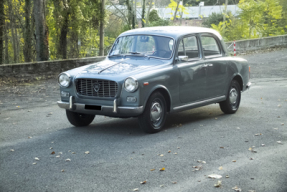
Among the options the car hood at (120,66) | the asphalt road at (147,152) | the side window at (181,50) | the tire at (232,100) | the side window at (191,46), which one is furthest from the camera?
the tire at (232,100)

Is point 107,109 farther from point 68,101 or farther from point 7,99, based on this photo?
point 7,99

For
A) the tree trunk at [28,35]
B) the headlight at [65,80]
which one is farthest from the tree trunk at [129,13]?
the headlight at [65,80]

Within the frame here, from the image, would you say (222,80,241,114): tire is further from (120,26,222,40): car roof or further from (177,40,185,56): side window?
(177,40,185,56): side window

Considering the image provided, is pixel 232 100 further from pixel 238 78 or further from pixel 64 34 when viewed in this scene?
pixel 64 34

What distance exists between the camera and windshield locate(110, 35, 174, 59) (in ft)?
28.5

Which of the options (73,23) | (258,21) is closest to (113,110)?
(73,23)

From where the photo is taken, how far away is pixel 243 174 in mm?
5586

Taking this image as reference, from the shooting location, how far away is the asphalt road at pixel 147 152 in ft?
17.4

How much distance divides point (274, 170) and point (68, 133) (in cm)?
391

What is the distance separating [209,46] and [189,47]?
82 cm

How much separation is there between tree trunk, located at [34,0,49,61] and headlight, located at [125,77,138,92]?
13.1 meters

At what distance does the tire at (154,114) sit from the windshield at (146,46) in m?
0.96

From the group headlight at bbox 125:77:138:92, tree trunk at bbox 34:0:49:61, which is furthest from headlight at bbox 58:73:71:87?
tree trunk at bbox 34:0:49:61

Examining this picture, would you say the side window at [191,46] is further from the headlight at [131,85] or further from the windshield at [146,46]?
the headlight at [131,85]
